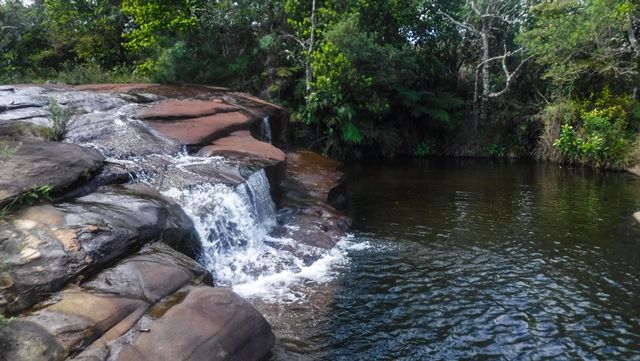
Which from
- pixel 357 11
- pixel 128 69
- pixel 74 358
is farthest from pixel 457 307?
pixel 128 69

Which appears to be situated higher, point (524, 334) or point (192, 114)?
point (192, 114)

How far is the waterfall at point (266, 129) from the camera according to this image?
1404 cm

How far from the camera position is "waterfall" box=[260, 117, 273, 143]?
14039 millimetres

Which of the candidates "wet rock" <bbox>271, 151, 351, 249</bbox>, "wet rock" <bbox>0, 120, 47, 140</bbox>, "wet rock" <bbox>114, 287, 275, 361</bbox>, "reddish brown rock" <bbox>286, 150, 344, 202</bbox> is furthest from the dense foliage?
"wet rock" <bbox>114, 287, 275, 361</bbox>

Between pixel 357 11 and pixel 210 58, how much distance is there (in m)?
5.72

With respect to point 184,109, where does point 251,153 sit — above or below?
below

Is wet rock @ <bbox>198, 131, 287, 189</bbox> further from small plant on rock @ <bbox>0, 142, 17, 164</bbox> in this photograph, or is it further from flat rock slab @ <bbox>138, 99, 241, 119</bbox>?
small plant on rock @ <bbox>0, 142, 17, 164</bbox>

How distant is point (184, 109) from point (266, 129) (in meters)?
2.93

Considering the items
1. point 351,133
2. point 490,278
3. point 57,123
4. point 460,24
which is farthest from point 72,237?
point 460,24

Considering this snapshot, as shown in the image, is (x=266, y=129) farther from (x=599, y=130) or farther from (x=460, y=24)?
(x=599, y=130)

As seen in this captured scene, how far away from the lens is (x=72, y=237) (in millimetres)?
5539

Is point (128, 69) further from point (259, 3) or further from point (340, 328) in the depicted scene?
point (340, 328)

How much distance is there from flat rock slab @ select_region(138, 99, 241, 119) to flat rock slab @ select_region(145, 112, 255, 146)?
0.19 meters

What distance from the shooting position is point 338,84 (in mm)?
16438
